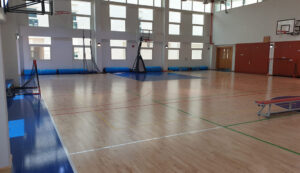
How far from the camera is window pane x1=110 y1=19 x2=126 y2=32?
60.3 feet

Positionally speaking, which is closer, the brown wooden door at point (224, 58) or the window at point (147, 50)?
the window at point (147, 50)

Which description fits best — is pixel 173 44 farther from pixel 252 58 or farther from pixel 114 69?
pixel 252 58

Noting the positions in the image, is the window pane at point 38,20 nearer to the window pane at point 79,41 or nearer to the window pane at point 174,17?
the window pane at point 79,41

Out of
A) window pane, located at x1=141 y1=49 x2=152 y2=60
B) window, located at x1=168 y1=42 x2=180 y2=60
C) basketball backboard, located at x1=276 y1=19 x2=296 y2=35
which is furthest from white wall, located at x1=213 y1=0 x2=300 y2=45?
window pane, located at x1=141 y1=49 x2=152 y2=60

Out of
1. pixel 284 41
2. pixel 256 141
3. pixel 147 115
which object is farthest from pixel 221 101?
pixel 284 41

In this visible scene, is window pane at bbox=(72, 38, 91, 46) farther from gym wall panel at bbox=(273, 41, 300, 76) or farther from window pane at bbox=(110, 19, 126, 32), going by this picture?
gym wall panel at bbox=(273, 41, 300, 76)

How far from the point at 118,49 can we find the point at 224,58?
10.5m

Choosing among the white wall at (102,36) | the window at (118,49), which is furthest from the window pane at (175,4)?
the window at (118,49)

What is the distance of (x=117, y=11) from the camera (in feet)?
60.4

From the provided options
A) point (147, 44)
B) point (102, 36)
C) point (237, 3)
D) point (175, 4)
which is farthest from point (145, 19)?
point (237, 3)

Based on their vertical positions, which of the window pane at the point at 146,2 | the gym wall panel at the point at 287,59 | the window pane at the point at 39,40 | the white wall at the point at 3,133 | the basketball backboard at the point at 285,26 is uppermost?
the window pane at the point at 146,2

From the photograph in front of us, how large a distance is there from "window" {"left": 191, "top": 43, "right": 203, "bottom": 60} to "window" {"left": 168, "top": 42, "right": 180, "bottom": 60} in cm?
181

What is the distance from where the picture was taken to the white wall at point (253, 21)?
1631 centimetres

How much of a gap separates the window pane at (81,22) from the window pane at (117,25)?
1.84 meters
